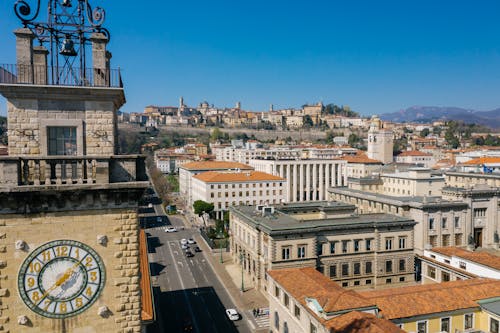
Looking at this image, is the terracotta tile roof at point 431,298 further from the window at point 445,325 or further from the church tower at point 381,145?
the church tower at point 381,145

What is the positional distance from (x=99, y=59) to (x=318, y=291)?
69.0 feet

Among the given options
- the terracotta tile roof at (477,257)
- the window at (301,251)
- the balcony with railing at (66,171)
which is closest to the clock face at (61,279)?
the balcony with railing at (66,171)

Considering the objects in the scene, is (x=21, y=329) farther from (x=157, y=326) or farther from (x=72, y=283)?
(x=157, y=326)

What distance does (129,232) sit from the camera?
1146cm

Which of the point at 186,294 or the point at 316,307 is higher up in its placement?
the point at 316,307

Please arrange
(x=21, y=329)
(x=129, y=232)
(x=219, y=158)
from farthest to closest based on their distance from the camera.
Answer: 1. (x=219, y=158)
2. (x=129, y=232)
3. (x=21, y=329)

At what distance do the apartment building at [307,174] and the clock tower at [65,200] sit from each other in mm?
87683

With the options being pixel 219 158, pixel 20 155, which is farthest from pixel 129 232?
pixel 219 158

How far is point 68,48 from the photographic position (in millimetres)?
12195

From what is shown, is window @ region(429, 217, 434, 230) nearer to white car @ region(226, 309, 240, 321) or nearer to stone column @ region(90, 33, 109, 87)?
white car @ region(226, 309, 240, 321)

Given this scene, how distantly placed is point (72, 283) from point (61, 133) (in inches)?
174

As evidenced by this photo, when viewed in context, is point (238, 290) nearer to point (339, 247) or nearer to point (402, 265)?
point (339, 247)

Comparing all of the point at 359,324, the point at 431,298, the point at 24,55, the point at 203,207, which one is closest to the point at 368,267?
the point at 431,298

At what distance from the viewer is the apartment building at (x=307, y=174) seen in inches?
3959
